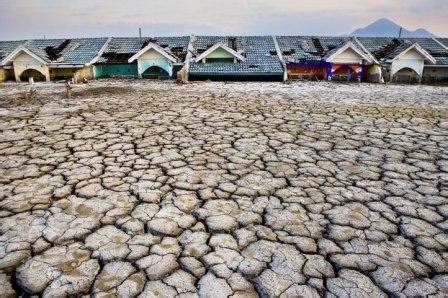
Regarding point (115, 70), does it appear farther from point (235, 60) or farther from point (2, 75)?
point (235, 60)

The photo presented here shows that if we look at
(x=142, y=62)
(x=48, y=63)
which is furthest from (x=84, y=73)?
(x=142, y=62)

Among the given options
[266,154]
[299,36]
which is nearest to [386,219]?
[266,154]

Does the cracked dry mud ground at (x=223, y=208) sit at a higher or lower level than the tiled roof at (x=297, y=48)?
lower

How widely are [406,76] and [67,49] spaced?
18099 mm

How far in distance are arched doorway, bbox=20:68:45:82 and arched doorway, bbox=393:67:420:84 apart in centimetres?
1794

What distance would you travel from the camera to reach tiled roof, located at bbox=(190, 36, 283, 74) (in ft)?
53.3

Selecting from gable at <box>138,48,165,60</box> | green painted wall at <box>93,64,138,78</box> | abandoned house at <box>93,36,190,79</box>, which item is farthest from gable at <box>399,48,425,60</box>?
green painted wall at <box>93,64,138,78</box>

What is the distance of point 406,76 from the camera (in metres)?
16.9

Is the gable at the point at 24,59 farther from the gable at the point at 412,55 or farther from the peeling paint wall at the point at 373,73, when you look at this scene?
the gable at the point at 412,55

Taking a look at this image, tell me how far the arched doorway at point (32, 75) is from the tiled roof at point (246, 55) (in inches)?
302

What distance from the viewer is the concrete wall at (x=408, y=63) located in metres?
16.6

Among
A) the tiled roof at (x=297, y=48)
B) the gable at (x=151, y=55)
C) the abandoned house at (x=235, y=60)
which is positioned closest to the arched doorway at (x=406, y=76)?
the tiled roof at (x=297, y=48)

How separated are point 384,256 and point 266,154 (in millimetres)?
2590

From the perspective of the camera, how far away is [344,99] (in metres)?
10.3
